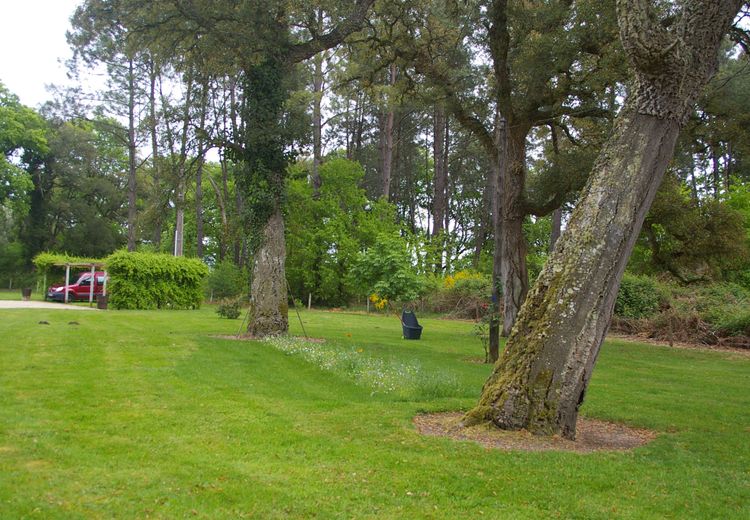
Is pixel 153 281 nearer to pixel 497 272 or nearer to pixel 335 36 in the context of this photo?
pixel 335 36

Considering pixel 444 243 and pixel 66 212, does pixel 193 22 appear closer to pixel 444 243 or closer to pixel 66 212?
pixel 444 243

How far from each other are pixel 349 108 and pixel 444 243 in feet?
39.9

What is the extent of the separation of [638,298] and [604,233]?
1928 cm

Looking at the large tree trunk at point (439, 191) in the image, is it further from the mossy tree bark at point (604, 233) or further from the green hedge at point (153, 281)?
the mossy tree bark at point (604, 233)

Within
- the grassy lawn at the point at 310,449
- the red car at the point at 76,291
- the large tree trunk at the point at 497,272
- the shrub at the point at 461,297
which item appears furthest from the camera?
the red car at the point at 76,291

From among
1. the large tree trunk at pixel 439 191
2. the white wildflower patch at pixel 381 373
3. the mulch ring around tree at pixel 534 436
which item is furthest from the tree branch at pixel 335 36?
the large tree trunk at pixel 439 191

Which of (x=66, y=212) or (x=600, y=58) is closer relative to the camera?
(x=600, y=58)

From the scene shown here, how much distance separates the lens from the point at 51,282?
37.3 m

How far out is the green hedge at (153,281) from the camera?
2783cm

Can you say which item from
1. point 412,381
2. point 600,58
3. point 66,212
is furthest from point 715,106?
point 66,212

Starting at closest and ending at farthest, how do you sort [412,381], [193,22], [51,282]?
[412,381]
[193,22]
[51,282]

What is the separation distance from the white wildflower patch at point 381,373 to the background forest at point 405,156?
4.83 metres

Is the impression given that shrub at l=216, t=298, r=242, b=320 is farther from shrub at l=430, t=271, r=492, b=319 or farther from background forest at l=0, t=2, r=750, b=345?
shrub at l=430, t=271, r=492, b=319

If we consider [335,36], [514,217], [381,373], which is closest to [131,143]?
[335,36]
